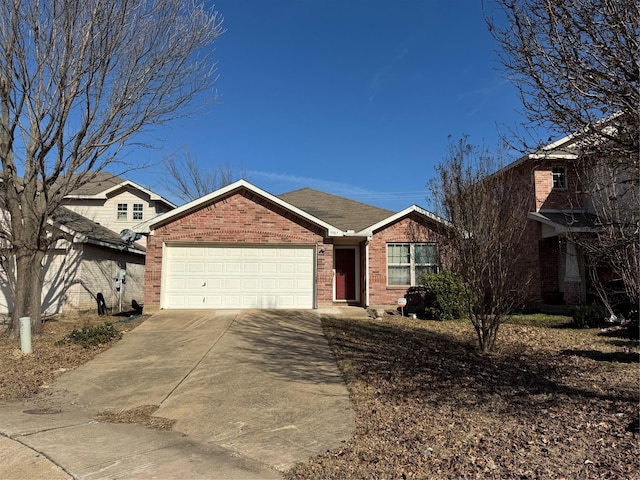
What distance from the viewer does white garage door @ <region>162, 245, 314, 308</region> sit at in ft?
49.5

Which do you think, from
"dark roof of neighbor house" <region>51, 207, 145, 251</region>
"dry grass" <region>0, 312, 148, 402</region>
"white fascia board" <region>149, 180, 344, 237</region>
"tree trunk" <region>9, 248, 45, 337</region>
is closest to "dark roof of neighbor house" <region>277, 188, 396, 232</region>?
"white fascia board" <region>149, 180, 344, 237</region>

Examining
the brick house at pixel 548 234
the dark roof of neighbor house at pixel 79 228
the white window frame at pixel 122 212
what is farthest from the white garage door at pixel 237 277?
the white window frame at pixel 122 212

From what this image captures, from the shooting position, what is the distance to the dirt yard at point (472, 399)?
13.5 feet

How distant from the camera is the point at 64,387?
24.4ft

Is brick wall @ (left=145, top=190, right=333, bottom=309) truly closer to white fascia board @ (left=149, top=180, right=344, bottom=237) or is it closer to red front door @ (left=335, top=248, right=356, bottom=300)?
white fascia board @ (left=149, top=180, right=344, bottom=237)

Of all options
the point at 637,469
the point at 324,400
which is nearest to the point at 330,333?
the point at 324,400

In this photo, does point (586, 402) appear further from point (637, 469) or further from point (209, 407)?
point (209, 407)

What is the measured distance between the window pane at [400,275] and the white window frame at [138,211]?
14877mm

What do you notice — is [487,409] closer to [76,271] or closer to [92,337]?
[92,337]

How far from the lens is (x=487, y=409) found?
569 centimetres

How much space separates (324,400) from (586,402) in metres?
→ 3.38

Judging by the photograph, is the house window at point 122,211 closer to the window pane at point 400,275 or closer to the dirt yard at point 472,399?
the dirt yard at point 472,399

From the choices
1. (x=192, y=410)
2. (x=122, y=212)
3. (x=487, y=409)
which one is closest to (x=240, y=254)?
(x=192, y=410)

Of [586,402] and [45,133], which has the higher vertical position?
[45,133]
